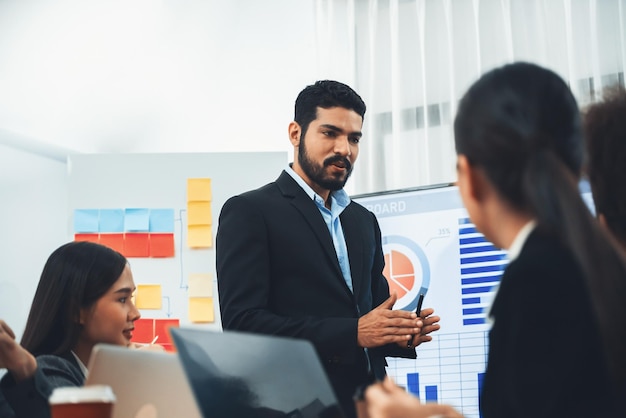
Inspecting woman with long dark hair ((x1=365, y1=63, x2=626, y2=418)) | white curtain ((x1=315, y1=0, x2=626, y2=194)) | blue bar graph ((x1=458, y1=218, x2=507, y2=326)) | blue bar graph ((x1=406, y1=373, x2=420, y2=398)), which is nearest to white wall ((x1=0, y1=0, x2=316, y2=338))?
white curtain ((x1=315, y1=0, x2=626, y2=194))

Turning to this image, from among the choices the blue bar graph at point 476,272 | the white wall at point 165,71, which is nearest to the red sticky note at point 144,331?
the white wall at point 165,71

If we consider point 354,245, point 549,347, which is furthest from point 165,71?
point 549,347

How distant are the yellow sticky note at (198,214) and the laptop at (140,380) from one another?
2.18 meters

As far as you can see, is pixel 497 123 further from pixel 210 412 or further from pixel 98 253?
pixel 98 253

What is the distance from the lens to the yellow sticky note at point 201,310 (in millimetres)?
3436

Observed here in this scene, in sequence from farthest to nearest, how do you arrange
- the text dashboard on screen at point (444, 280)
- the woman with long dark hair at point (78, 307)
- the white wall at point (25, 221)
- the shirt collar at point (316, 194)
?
the white wall at point (25, 221)
the text dashboard on screen at point (444, 280)
the shirt collar at point (316, 194)
the woman with long dark hair at point (78, 307)

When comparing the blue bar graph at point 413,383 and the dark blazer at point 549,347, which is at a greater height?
the dark blazer at point 549,347

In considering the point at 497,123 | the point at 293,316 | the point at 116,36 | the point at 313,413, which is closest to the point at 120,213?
the point at 116,36

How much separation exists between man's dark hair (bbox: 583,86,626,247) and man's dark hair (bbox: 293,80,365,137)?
1.22 metres

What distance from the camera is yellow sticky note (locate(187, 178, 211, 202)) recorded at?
11.6 ft

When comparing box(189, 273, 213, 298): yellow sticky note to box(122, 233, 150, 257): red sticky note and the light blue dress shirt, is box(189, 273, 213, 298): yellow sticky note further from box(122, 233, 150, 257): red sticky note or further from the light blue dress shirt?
the light blue dress shirt

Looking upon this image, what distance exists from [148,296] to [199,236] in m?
0.33

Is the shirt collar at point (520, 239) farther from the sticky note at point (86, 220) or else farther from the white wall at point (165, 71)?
the white wall at point (165, 71)

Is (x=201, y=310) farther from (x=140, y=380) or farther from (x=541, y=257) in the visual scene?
(x=541, y=257)
